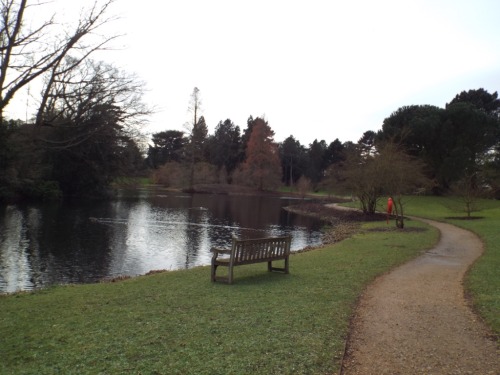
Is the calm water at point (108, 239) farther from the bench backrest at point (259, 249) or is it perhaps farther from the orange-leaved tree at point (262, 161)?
the orange-leaved tree at point (262, 161)

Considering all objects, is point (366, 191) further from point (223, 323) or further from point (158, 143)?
point (158, 143)

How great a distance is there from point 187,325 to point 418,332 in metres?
3.58

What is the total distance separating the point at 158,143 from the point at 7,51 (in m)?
106

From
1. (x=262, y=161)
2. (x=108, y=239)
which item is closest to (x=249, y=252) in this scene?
(x=108, y=239)

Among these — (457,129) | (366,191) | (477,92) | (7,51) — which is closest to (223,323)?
(7,51)

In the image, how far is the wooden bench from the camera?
34.4 ft

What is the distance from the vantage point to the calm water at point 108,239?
15.9 meters

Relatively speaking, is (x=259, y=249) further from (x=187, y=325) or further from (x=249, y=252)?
(x=187, y=325)

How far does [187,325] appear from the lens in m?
6.79

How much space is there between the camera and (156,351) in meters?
5.64

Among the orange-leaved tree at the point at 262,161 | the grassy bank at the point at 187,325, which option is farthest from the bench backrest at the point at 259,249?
the orange-leaved tree at the point at 262,161

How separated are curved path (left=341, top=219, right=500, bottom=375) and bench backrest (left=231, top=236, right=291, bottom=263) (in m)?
2.67

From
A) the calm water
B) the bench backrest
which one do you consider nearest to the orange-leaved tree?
the calm water

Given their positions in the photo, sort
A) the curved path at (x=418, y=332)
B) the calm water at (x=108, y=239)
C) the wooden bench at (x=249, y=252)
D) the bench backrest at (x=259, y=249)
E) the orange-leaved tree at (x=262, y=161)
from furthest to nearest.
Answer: the orange-leaved tree at (x=262, y=161)
the calm water at (x=108, y=239)
the bench backrest at (x=259, y=249)
the wooden bench at (x=249, y=252)
the curved path at (x=418, y=332)
